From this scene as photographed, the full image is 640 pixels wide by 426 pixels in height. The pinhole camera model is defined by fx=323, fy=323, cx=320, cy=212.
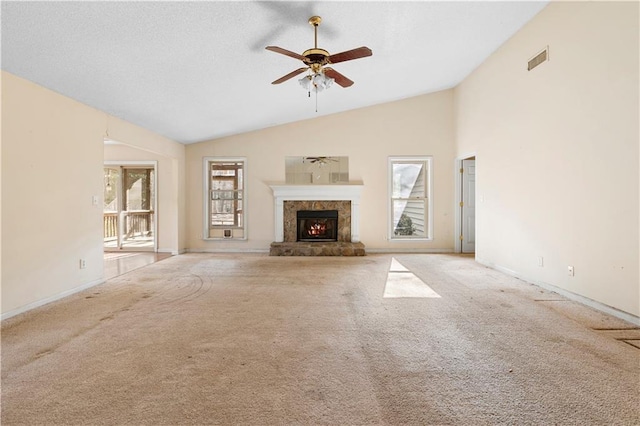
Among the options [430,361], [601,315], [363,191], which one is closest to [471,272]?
[601,315]

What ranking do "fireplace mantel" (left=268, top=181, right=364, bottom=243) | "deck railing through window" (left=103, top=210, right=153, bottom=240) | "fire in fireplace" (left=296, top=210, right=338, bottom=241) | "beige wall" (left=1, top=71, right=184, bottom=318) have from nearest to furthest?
"beige wall" (left=1, top=71, right=184, bottom=318) → "fireplace mantel" (left=268, top=181, right=364, bottom=243) → "fire in fireplace" (left=296, top=210, right=338, bottom=241) → "deck railing through window" (left=103, top=210, right=153, bottom=240)

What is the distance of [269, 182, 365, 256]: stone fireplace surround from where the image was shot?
7.08 meters

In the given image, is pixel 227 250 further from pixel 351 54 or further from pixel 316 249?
pixel 351 54

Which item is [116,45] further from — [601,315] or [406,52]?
[601,315]

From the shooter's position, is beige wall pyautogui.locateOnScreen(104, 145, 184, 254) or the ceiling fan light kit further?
beige wall pyautogui.locateOnScreen(104, 145, 184, 254)

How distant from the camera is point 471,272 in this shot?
515cm

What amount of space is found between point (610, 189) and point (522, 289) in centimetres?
157

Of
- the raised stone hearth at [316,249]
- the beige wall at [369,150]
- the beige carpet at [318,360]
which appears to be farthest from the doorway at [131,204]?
the beige carpet at [318,360]

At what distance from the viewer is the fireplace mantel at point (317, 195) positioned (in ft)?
23.2

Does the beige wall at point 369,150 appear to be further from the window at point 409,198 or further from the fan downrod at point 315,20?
the fan downrod at point 315,20

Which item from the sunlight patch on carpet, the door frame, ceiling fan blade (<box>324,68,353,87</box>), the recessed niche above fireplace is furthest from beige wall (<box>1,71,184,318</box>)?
the door frame

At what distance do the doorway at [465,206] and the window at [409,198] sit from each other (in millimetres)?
660

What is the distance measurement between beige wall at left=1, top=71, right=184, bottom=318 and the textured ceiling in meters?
A: 0.26

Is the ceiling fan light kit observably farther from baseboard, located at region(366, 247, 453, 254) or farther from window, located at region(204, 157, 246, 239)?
Answer: baseboard, located at region(366, 247, 453, 254)
